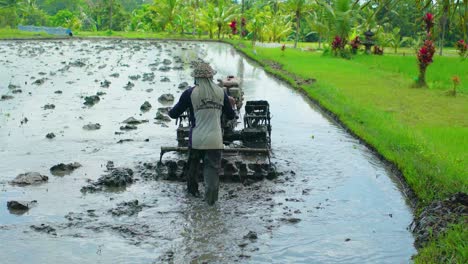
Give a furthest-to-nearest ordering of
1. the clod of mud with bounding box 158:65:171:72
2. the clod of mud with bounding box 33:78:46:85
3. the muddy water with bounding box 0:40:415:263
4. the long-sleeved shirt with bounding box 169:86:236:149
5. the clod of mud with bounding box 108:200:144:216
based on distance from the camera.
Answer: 1. the clod of mud with bounding box 158:65:171:72
2. the clod of mud with bounding box 33:78:46:85
3. the long-sleeved shirt with bounding box 169:86:236:149
4. the clod of mud with bounding box 108:200:144:216
5. the muddy water with bounding box 0:40:415:263

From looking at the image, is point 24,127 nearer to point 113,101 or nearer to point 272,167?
point 113,101

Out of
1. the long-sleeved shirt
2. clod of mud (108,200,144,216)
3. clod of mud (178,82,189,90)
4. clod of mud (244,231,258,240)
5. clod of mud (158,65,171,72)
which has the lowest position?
clod of mud (244,231,258,240)

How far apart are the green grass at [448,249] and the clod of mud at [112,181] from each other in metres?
3.93

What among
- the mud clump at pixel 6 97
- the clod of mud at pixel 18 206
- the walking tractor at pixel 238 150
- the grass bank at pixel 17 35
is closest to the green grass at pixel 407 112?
the walking tractor at pixel 238 150

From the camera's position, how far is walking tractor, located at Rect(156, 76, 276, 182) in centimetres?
865

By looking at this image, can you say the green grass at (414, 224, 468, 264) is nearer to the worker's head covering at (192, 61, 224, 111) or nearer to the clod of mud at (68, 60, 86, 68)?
the worker's head covering at (192, 61, 224, 111)

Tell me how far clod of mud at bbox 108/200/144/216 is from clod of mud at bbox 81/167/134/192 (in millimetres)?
828

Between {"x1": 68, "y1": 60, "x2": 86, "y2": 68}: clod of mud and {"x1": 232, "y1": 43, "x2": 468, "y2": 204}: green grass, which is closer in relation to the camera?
{"x1": 232, "y1": 43, "x2": 468, "y2": 204}: green grass

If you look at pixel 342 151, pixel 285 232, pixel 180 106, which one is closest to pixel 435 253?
pixel 285 232

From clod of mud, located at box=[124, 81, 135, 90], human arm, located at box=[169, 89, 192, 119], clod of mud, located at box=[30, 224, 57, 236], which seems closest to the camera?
clod of mud, located at box=[30, 224, 57, 236]

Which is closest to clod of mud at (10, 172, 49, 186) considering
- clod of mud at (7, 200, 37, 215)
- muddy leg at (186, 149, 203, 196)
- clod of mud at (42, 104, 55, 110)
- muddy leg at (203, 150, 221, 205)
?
clod of mud at (7, 200, 37, 215)

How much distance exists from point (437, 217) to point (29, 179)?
5.06m

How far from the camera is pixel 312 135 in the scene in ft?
40.6

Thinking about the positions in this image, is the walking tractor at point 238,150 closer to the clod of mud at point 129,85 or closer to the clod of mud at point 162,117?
the clod of mud at point 162,117
